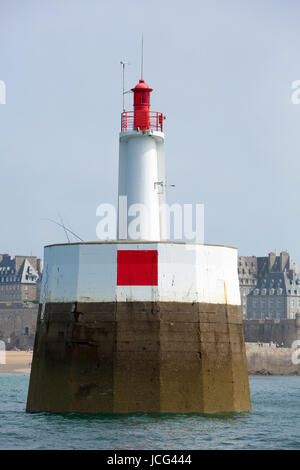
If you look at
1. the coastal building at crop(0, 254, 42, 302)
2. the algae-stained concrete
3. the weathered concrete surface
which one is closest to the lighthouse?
the algae-stained concrete

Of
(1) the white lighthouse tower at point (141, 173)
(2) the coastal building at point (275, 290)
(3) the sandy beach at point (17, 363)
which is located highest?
(2) the coastal building at point (275, 290)

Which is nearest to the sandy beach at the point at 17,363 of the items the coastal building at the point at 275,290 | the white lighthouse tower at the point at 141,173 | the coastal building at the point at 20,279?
the coastal building at the point at 20,279

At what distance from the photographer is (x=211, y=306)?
26281 millimetres

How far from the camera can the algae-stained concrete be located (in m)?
25.0

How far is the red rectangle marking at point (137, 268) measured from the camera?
25.6m

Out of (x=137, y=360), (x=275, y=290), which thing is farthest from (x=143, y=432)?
(x=275, y=290)

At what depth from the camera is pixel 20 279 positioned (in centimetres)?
16988

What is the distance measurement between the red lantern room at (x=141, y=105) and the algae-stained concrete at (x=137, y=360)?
6.45 metres

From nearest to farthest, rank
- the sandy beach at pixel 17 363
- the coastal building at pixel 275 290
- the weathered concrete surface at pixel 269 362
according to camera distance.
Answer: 1. the sandy beach at pixel 17 363
2. the weathered concrete surface at pixel 269 362
3. the coastal building at pixel 275 290

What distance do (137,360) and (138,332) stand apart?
29.2 inches

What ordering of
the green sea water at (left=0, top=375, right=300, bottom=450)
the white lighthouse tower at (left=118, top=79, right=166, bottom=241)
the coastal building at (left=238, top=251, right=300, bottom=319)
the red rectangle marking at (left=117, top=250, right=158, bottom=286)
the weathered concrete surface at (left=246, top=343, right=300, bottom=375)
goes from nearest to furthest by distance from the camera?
the green sea water at (left=0, top=375, right=300, bottom=450) < the red rectangle marking at (left=117, top=250, right=158, bottom=286) < the white lighthouse tower at (left=118, top=79, right=166, bottom=241) < the weathered concrete surface at (left=246, top=343, right=300, bottom=375) < the coastal building at (left=238, top=251, right=300, bottom=319)

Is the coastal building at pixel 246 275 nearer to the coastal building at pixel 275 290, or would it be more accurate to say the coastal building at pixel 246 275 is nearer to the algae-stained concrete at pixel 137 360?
the coastal building at pixel 275 290

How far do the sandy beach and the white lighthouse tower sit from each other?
67331 millimetres

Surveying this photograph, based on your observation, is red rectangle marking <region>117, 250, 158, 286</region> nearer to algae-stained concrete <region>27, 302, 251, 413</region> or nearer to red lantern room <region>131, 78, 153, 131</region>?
algae-stained concrete <region>27, 302, 251, 413</region>
